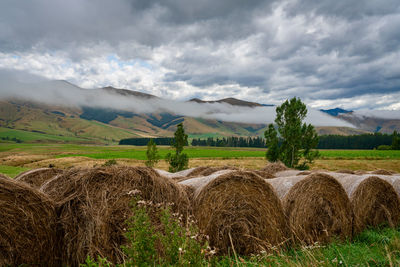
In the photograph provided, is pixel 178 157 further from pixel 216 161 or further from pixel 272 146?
pixel 216 161

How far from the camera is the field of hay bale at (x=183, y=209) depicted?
4.58 m

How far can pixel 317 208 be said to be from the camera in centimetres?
714

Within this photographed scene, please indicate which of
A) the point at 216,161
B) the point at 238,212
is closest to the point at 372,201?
the point at 238,212

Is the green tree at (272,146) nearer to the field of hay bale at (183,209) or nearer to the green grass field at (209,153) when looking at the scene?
the field of hay bale at (183,209)

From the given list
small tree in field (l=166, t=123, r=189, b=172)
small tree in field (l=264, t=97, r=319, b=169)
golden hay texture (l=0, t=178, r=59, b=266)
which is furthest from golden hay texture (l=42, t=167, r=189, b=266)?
small tree in field (l=166, t=123, r=189, b=172)

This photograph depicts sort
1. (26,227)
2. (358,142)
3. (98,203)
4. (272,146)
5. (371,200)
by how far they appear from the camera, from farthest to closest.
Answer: (358,142) < (272,146) < (371,200) < (98,203) < (26,227)

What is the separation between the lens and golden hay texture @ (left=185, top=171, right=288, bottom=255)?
595 centimetres

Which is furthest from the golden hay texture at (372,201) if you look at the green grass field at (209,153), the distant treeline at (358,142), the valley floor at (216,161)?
the distant treeline at (358,142)

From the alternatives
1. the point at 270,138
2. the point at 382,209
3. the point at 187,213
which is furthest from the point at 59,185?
the point at 270,138

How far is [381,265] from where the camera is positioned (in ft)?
12.3

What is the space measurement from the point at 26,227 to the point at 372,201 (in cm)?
971

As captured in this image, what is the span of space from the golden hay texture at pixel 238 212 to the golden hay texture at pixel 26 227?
10.0 ft

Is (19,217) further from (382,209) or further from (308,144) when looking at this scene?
(308,144)

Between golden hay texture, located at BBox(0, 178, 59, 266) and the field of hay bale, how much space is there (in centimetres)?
2
